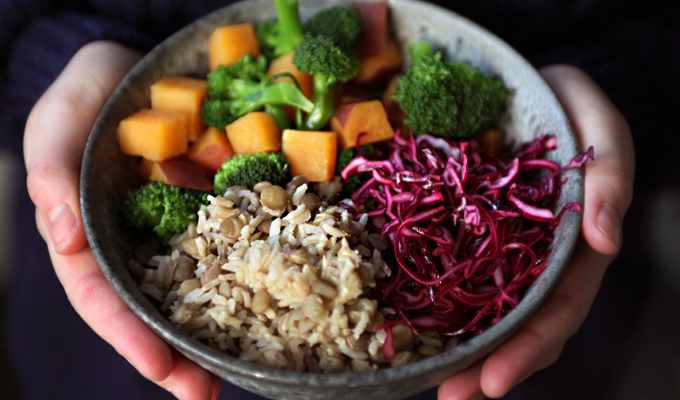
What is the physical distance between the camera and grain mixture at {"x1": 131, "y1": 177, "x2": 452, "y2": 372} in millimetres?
1587

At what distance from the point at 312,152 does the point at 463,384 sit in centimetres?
94

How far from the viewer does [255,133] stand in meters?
2.07

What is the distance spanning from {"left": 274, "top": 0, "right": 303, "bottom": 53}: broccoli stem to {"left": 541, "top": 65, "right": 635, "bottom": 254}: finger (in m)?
1.06

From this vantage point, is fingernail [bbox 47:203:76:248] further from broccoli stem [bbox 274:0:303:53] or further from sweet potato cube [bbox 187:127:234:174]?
broccoli stem [bbox 274:0:303:53]

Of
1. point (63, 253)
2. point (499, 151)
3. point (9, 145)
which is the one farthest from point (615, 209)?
point (9, 145)

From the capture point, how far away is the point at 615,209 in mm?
1817

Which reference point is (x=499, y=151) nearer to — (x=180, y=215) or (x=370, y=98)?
(x=370, y=98)

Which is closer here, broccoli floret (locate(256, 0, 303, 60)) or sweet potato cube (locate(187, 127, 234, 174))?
sweet potato cube (locate(187, 127, 234, 174))

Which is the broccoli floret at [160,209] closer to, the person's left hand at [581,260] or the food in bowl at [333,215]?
the food in bowl at [333,215]

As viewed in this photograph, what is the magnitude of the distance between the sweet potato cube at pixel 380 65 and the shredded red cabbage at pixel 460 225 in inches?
16.6

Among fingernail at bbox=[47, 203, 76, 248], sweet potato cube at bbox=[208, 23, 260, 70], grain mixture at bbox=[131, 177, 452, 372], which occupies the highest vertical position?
A: sweet potato cube at bbox=[208, 23, 260, 70]

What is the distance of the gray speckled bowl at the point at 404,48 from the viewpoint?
4.77 feet

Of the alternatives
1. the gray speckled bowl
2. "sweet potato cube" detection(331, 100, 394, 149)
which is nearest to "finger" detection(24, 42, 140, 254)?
the gray speckled bowl

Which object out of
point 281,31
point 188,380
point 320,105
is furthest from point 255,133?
point 188,380
